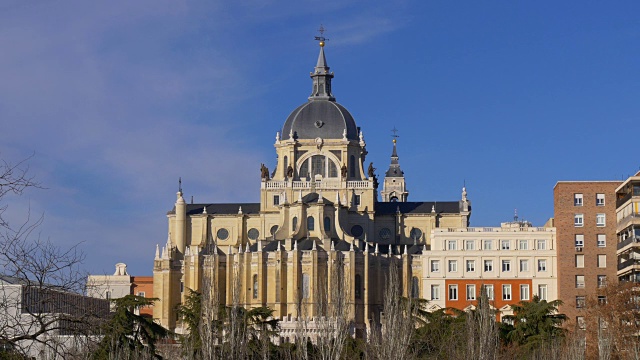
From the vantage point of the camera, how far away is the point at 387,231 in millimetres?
162375

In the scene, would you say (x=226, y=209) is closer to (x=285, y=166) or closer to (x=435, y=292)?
(x=285, y=166)

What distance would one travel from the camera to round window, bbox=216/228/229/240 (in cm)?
16388

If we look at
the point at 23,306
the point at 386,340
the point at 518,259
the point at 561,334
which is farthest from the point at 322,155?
the point at 23,306

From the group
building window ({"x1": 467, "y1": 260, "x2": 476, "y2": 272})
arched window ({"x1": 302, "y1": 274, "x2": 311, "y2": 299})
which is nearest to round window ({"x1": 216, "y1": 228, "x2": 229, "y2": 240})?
arched window ({"x1": 302, "y1": 274, "x2": 311, "y2": 299})

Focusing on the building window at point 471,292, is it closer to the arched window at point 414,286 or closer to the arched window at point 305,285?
the arched window at point 414,286

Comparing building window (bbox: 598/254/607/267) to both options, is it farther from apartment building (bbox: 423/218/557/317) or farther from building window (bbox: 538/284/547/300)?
building window (bbox: 538/284/547/300)

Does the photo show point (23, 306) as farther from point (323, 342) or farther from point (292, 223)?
point (292, 223)

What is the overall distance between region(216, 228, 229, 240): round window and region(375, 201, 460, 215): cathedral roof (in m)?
20.0

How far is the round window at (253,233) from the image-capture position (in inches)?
6427

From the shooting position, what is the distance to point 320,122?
167 meters

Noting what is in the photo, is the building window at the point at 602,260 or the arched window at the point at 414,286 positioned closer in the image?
the building window at the point at 602,260

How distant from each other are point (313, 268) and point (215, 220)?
23600 mm

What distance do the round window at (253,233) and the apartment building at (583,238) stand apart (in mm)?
51330

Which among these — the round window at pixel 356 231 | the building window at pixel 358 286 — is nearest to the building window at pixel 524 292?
the building window at pixel 358 286
